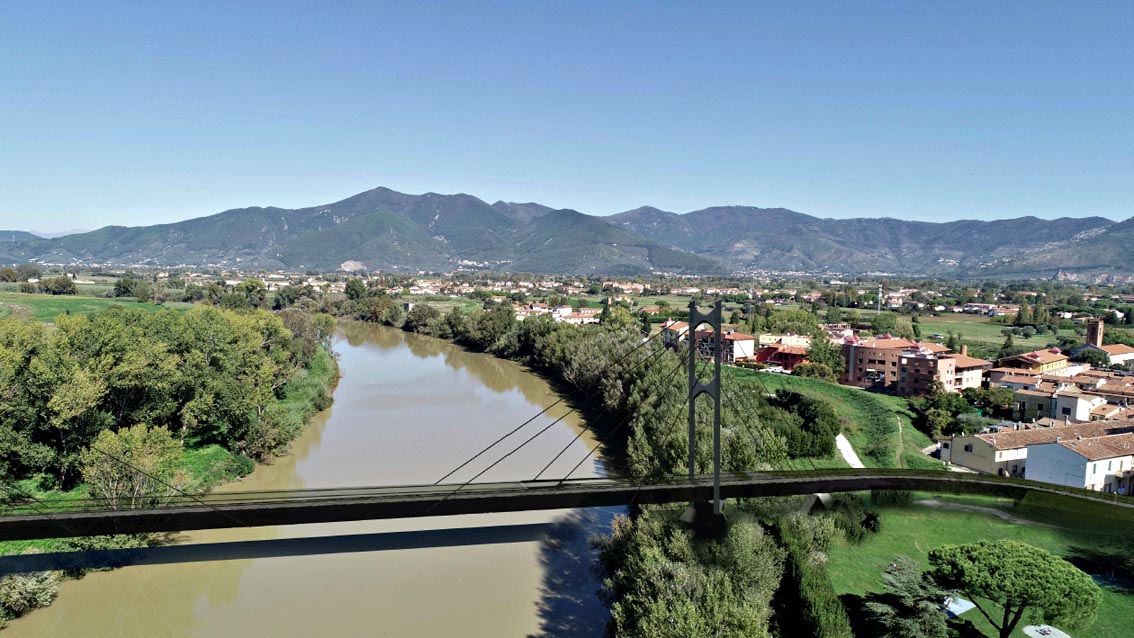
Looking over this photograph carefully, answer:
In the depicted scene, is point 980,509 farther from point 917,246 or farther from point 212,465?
point 917,246

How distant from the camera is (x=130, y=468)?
8.23 m

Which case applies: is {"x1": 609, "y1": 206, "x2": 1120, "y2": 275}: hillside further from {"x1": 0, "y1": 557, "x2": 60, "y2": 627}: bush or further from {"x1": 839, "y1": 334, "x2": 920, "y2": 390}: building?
{"x1": 0, "y1": 557, "x2": 60, "y2": 627}: bush

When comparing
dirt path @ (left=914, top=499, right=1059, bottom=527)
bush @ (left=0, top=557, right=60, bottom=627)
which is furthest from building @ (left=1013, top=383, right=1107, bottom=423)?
bush @ (left=0, top=557, right=60, bottom=627)

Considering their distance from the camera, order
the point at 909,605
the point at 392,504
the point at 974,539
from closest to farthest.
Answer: the point at 392,504 → the point at 909,605 → the point at 974,539

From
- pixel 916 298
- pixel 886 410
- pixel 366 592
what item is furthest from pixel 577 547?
pixel 916 298

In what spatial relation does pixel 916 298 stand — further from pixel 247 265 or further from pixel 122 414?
pixel 247 265

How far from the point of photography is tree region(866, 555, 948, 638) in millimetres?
6180

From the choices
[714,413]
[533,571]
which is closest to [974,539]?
[714,413]

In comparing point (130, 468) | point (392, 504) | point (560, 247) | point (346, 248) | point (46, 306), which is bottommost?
point (130, 468)

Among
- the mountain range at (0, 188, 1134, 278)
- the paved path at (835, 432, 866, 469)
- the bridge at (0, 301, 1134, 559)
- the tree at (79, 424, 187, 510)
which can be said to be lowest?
the paved path at (835, 432, 866, 469)

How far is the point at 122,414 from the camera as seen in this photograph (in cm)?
1112

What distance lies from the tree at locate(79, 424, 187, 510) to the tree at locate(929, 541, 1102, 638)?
9066mm

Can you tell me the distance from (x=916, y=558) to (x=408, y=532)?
20.9 ft

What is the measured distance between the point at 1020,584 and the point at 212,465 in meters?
12.3
